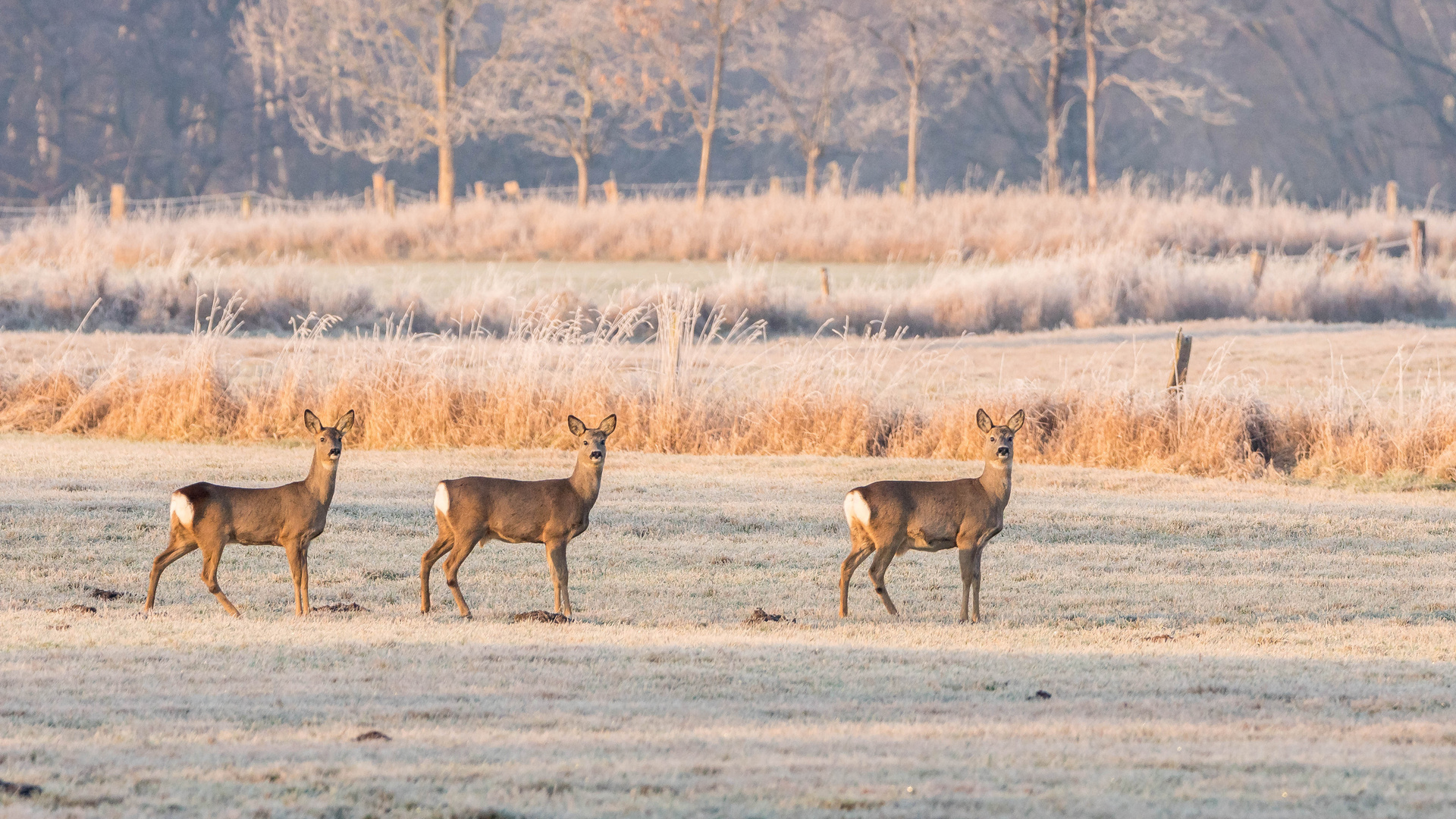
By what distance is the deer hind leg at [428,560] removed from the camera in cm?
903

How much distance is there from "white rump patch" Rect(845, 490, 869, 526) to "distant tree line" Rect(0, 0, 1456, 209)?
35.8 metres

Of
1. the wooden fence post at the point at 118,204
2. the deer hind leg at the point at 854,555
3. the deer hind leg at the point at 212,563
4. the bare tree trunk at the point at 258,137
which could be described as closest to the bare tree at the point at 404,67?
the wooden fence post at the point at 118,204

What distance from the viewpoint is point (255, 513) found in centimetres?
872

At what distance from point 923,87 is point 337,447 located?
60696 millimetres

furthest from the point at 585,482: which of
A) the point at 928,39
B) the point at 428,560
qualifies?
the point at 928,39

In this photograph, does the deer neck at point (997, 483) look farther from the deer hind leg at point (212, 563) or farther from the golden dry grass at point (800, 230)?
the golden dry grass at point (800, 230)

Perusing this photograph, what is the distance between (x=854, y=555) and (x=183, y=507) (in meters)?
3.29

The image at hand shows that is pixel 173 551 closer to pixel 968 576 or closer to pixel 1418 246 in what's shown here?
pixel 968 576

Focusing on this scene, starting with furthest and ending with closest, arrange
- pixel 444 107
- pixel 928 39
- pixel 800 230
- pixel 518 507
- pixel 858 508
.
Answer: pixel 928 39
pixel 444 107
pixel 800 230
pixel 858 508
pixel 518 507

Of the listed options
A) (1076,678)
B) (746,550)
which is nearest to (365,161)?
(746,550)

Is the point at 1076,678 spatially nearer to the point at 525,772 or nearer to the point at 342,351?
the point at 525,772

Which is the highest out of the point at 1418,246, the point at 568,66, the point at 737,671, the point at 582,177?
the point at 568,66

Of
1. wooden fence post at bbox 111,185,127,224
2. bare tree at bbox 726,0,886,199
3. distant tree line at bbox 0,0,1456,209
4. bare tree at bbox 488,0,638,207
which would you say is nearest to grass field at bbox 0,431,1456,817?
wooden fence post at bbox 111,185,127,224

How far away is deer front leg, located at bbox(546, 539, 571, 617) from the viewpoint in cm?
906
